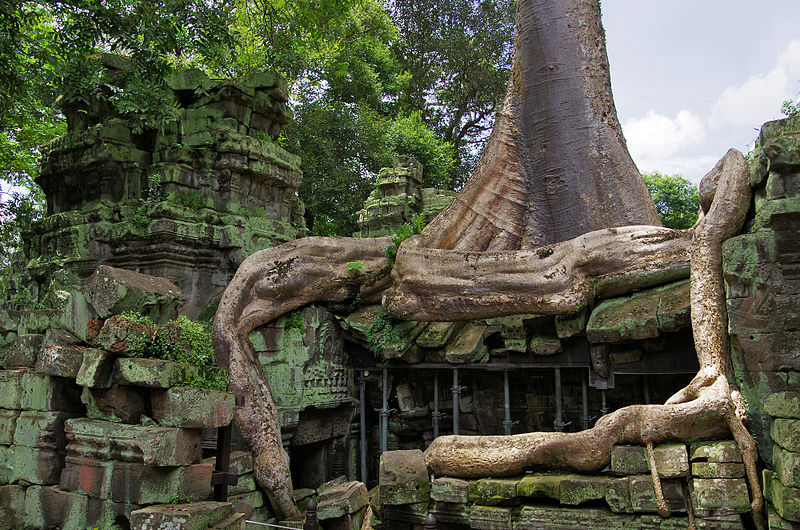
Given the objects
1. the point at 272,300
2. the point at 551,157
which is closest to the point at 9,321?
the point at 272,300

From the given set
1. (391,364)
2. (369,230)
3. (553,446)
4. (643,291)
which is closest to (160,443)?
(553,446)

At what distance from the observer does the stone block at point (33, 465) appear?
181 inches

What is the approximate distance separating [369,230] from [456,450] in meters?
9.96

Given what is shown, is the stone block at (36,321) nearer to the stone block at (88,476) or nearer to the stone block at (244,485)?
the stone block at (88,476)

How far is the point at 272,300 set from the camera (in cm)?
702

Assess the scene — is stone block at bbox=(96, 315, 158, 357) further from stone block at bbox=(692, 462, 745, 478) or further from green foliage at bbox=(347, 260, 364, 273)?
stone block at bbox=(692, 462, 745, 478)

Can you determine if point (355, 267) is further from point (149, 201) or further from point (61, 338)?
point (61, 338)

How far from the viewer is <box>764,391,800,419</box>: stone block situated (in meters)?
3.61

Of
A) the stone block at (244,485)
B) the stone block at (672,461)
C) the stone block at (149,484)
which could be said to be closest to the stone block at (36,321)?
the stone block at (149,484)

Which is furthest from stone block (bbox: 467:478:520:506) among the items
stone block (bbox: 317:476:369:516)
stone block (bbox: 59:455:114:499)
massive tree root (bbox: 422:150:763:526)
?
stone block (bbox: 59:455:114:499)

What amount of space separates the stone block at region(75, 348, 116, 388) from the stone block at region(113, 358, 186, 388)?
12 cm

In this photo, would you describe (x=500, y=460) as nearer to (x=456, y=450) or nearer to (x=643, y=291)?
(x=456, y=450)

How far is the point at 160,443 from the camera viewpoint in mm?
4188

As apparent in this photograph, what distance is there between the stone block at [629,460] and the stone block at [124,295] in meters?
3.61
